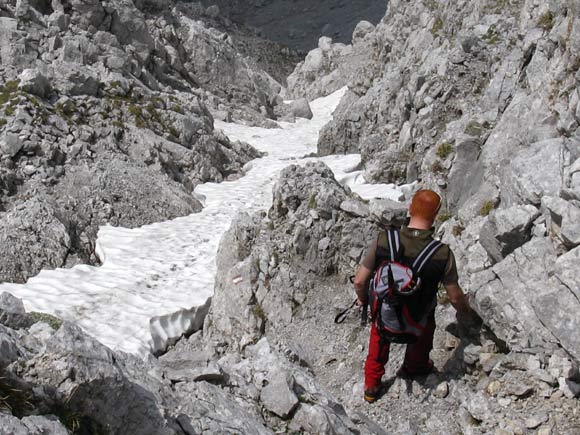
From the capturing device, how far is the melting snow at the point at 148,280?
11.8 meters

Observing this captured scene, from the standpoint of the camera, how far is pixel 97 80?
76.1ft

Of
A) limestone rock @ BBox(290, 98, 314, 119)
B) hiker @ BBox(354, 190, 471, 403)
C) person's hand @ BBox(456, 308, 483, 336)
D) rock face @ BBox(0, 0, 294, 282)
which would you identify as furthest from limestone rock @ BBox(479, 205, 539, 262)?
limestone rock @ BBox(290, 98, 314, 119)

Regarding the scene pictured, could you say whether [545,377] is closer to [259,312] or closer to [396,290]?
[396,290]

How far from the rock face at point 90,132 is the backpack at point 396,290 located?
10.3 meters

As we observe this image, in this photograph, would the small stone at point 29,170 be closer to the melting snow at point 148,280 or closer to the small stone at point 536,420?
the melting snow at point 148,280

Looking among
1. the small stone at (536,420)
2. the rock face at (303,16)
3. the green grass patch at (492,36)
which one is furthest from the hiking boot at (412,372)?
the rock face at (303,16)

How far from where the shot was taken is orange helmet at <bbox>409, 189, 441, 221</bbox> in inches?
265

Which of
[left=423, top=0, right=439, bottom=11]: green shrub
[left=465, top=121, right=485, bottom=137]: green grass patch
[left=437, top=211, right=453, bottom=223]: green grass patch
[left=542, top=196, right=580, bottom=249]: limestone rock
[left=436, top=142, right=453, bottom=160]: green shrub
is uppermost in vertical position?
[left=423, top=0, right=439, bottom=11]: green shrub

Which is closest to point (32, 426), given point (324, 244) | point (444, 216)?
point (324, 244)

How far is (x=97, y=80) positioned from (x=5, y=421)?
21585 millimetres

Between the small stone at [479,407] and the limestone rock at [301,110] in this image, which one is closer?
the small stone at [479,407]

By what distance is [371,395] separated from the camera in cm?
779

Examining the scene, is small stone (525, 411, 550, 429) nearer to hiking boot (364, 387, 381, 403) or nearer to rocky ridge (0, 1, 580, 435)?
rocky ridge (0, 1, 580, 435)

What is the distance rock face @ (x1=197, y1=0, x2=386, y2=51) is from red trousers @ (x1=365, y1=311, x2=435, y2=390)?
205 ft
